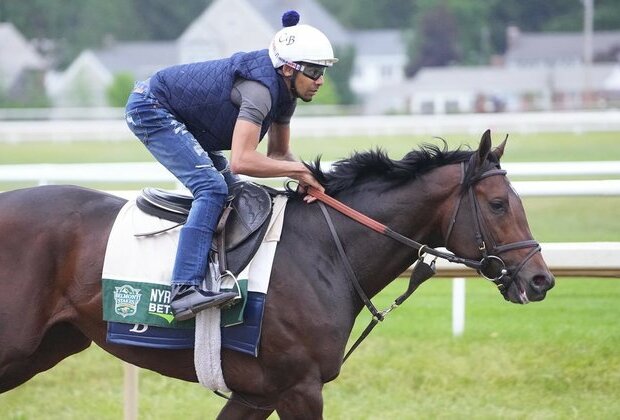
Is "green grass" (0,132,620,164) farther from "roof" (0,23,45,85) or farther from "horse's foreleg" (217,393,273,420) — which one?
"roof" (0,23,45,85)

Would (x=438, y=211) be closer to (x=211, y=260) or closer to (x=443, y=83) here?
(x=211, y=260)

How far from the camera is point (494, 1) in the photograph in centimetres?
8800

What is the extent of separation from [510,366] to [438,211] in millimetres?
2639

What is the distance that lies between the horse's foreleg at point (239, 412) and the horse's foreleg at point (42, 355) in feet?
2.65

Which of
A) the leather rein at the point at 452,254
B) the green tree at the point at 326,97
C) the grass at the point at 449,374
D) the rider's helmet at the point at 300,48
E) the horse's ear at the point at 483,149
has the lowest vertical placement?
the green tree at the point at 326,97

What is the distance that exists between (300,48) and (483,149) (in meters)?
0.93

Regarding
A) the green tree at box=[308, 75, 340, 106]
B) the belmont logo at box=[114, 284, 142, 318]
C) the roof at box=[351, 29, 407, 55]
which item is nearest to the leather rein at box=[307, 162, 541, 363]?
the belmont logo at box=[114, 284, 142, 318]

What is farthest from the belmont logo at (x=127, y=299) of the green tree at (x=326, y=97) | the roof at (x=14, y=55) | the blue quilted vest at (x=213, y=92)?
the roof at (x=14, y=55)

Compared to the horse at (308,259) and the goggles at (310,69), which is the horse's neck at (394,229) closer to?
the horse at (308,259)

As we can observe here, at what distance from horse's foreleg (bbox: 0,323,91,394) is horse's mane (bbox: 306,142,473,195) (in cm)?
143

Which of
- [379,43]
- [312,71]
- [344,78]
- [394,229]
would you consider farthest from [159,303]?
[379,43]

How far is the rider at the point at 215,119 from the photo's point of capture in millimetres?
4832

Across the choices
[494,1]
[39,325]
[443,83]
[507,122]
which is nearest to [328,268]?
[39,325]

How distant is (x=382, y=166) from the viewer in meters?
5.12
